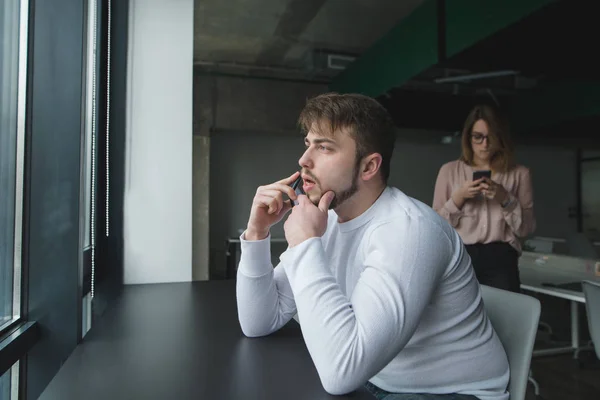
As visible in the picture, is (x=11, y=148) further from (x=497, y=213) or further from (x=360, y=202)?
(x=497, y=213)

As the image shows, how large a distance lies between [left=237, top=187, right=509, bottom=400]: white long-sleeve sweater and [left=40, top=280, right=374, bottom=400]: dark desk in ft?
0.25

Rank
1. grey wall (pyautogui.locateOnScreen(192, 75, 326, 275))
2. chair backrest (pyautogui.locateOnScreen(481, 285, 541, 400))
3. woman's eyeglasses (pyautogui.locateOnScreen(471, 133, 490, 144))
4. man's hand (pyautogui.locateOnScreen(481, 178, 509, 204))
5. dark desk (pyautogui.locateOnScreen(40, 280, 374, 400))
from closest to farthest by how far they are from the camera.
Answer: dark desk (pyautogui.locateOnScreen(40, 280, 374, 400))
chair backrest (pyautogui.locateOnScreen(481, 285, 541, 400))
man's hand (pyautogui.locateOnScreen(481, 178, 509, 204))
woman's eyeglasses (pyautogui.locateOnScreen(471, 133, 490, 144))
grey wall (pyautogui.locateOnScreen(192, 75, 326, 275))

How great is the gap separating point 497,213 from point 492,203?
0.06m

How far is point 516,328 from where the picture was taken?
3.59ft

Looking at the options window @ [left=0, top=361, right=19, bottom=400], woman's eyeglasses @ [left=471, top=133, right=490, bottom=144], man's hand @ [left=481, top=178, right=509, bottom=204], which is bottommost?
window @ [left=0, top=361, right=19, bottom=400]

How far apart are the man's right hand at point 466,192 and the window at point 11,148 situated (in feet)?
6.13

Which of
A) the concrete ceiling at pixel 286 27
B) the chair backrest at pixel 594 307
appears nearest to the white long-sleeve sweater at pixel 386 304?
the chair backrest at pixel 594 307

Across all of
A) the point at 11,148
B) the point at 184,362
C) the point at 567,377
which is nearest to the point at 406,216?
the point at 184,362

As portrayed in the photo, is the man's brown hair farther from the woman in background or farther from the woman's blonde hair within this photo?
the woman's blonde hair

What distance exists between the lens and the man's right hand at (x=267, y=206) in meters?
1.13

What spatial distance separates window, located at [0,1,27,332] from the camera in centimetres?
113

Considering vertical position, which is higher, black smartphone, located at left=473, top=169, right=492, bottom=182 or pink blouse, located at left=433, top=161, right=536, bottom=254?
black smartphone, located at left=473, top=169, right=492, bottom=182

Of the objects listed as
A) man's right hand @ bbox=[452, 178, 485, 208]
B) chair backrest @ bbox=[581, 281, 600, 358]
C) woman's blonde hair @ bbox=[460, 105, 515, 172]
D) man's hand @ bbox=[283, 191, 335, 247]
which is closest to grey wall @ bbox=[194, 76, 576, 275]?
woman's blonde hair @ bbox=[460, 105, 515, 172]

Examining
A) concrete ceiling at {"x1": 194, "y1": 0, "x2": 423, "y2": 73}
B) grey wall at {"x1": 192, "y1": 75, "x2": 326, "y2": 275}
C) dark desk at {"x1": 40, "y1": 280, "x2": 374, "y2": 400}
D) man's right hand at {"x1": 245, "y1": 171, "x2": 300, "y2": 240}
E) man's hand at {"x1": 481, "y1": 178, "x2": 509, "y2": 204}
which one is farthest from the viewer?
grey wall at {"x1": 192, "y1": 75, "x2": 326, "y2": 275}
